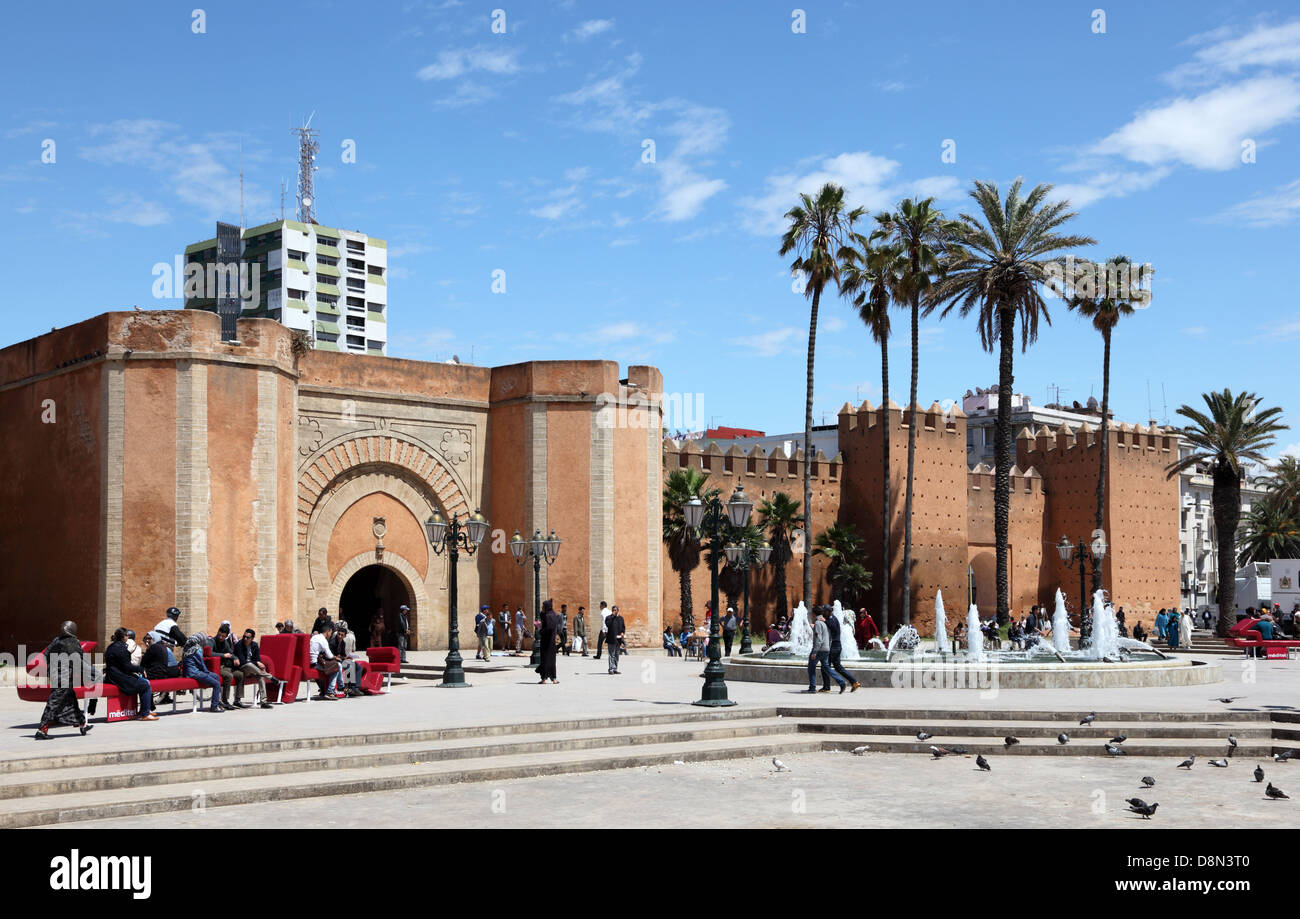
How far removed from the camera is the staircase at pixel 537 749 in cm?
951

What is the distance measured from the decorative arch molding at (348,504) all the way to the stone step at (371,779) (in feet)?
48.6

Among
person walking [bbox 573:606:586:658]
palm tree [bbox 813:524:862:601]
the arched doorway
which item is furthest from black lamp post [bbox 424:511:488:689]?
palm tree [bbox 813:524:862:601]

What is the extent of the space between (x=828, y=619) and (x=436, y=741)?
614 cm

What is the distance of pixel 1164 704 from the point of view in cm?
1445

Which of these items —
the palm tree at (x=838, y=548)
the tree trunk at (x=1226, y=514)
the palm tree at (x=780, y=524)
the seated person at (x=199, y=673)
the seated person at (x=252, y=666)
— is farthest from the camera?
the palm tree at (x=838, y=548)

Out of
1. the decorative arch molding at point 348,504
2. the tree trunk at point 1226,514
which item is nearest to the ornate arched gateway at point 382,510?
the decorative arch molding at point 348,504

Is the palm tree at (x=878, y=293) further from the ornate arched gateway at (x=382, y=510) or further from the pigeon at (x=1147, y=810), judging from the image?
the pigeon at (x=1147, y=810)

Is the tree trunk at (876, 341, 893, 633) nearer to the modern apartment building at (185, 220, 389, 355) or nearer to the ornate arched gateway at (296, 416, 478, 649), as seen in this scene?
the ornate arched gateway at (296, 416, 478, 649)

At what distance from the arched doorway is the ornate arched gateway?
0.14m

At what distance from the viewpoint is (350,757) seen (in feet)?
35.6

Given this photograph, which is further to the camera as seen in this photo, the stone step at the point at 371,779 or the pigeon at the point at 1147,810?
the stone step at the point at 371,779

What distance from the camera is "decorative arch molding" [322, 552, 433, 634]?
27406mm

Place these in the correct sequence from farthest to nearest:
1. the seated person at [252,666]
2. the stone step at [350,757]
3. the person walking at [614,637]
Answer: the person walking at [614,637] → the seated person at [252,666] → the stone step at [350,757]

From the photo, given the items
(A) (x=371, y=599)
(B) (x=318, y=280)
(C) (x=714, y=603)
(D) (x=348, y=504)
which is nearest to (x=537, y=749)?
(C) (x=714, y=603)
